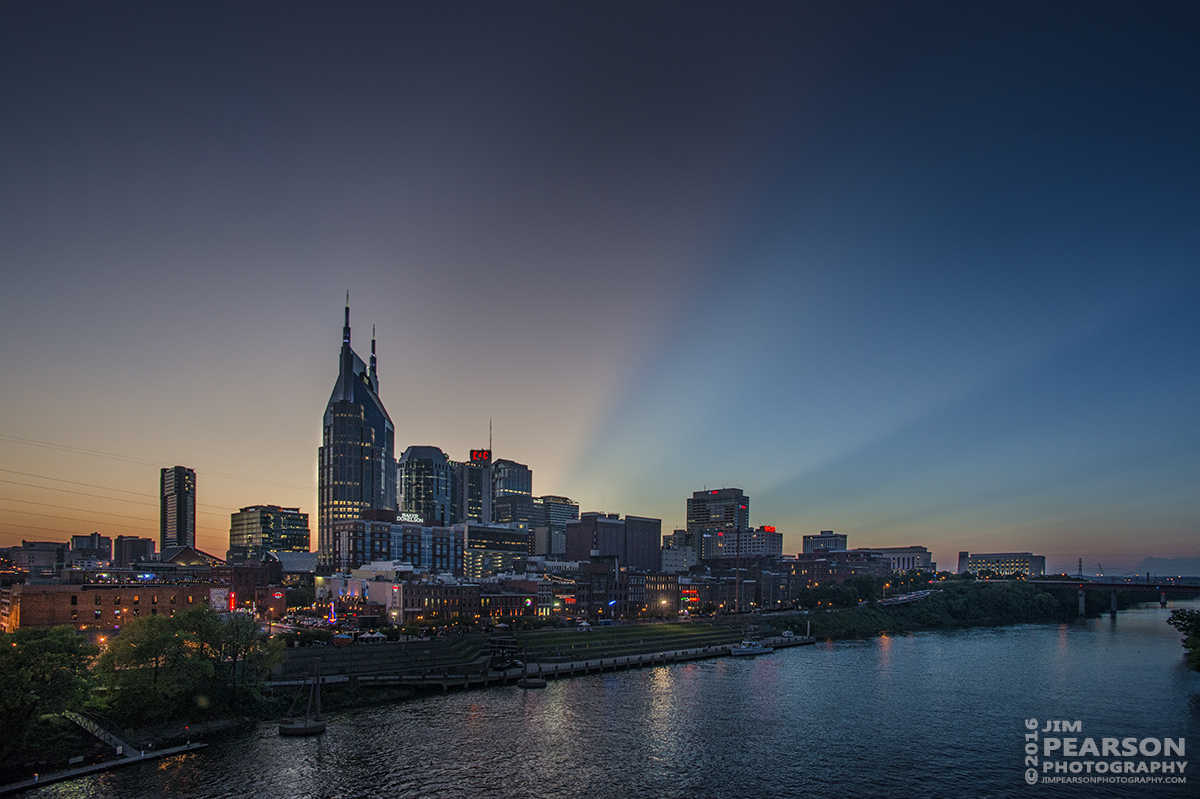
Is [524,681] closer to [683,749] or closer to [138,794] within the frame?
[683,749]

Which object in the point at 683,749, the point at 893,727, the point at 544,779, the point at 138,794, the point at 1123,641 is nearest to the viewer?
the point at 138,794

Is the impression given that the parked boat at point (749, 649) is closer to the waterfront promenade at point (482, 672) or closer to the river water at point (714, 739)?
the waterfront promenade at point (482, 672)

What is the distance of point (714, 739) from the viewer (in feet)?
249

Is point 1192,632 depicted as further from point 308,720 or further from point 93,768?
point 93,768

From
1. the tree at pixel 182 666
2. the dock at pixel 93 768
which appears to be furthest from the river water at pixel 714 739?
the tree at pixel 182 666

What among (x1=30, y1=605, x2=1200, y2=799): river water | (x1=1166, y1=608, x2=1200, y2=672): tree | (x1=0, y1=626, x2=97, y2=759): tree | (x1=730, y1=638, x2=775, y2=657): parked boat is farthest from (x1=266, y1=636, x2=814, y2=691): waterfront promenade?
(x1=1166, y1=608, x2=1200, y2=672): tree

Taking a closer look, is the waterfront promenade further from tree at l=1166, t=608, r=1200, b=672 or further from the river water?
tree at l=1166, t=608, r=1200, b=672

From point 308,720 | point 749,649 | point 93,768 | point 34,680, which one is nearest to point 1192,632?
point 749,649

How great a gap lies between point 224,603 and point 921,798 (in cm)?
13215

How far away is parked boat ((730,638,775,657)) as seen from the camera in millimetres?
146250

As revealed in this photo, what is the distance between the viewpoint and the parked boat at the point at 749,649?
146 metres

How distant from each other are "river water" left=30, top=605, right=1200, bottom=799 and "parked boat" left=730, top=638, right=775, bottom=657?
2477cm

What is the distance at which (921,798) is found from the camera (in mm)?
58469

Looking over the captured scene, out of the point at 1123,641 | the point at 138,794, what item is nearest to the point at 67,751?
the point at 138,794
